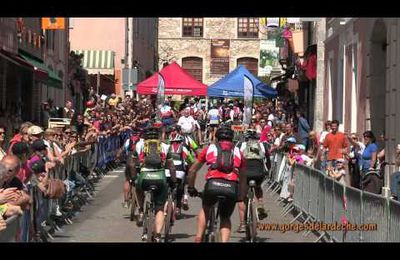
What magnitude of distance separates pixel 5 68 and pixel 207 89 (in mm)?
6992

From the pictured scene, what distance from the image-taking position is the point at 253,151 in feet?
45.4

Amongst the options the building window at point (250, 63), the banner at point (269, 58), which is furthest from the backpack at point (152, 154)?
the building window at point (250, 63)

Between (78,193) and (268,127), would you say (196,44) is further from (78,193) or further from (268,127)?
(78,193)

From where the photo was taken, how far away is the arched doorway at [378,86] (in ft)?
57.3

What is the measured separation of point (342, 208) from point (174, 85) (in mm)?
18599

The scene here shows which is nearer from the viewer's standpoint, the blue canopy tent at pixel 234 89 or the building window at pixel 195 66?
the blue canopy tent at pixel 234 89

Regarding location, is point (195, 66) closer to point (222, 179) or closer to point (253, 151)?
point (253, 151)

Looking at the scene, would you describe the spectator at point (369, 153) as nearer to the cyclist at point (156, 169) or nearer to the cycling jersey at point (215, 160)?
the cyclist at point (156, 169)

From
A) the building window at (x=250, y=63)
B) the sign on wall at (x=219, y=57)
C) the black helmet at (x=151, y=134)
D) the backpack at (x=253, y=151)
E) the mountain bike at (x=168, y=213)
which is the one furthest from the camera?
the sign on wall at (x=219, y=57)

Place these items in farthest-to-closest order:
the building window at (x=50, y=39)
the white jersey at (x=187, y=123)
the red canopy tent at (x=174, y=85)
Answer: the building window at (x=50, y=39) < the red canopy tent at (x=174, y=85) < the white jersey at (x=187, y=123)

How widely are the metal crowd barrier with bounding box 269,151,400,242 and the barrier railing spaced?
3.81 m

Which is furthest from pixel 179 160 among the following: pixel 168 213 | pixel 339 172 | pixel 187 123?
pixel 187 123

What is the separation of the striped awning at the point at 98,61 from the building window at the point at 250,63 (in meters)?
24.5

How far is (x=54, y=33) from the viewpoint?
36.4 metres
